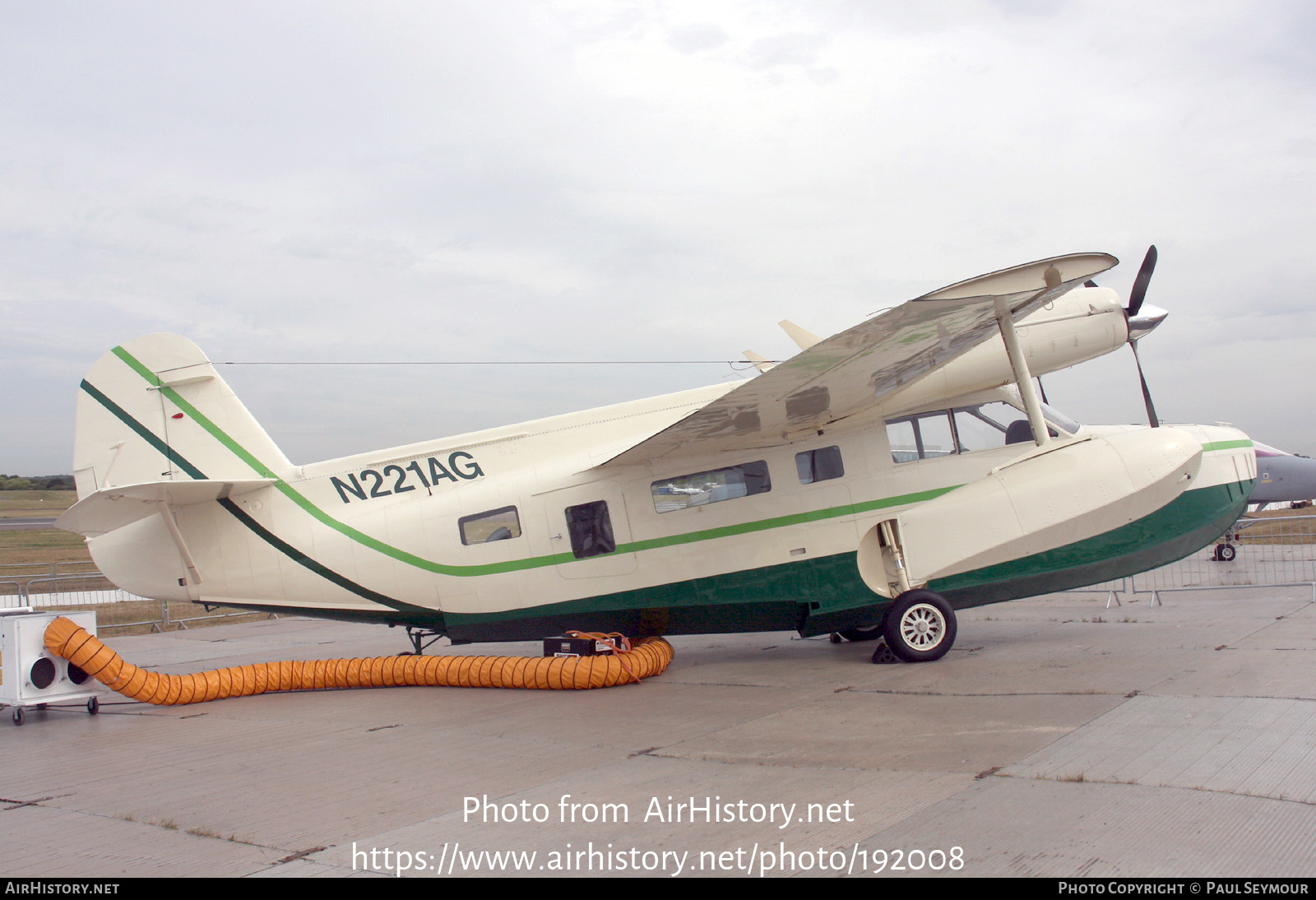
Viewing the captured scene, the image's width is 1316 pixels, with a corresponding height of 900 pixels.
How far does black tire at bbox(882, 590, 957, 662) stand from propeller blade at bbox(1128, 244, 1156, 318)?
15.0 ft

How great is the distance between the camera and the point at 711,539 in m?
10.7

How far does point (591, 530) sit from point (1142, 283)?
24.9ft

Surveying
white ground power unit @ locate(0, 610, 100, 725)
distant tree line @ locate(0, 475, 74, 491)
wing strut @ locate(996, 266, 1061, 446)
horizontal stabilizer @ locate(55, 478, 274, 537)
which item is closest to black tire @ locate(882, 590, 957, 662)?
wing strut @ locate(996, 266, 1061, 446)

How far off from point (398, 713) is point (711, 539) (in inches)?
161

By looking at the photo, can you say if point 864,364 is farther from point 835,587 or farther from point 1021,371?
point 835,587

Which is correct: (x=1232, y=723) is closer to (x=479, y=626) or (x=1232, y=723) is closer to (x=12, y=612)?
(x=479, y=626)

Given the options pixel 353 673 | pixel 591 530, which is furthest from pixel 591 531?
pixel 353 673

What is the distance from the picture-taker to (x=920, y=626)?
10336 mm

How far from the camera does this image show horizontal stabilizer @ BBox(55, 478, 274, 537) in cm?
977

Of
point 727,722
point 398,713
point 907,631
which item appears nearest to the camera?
point 727,722

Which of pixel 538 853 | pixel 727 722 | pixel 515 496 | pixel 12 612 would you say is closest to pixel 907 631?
pixel 727 722
